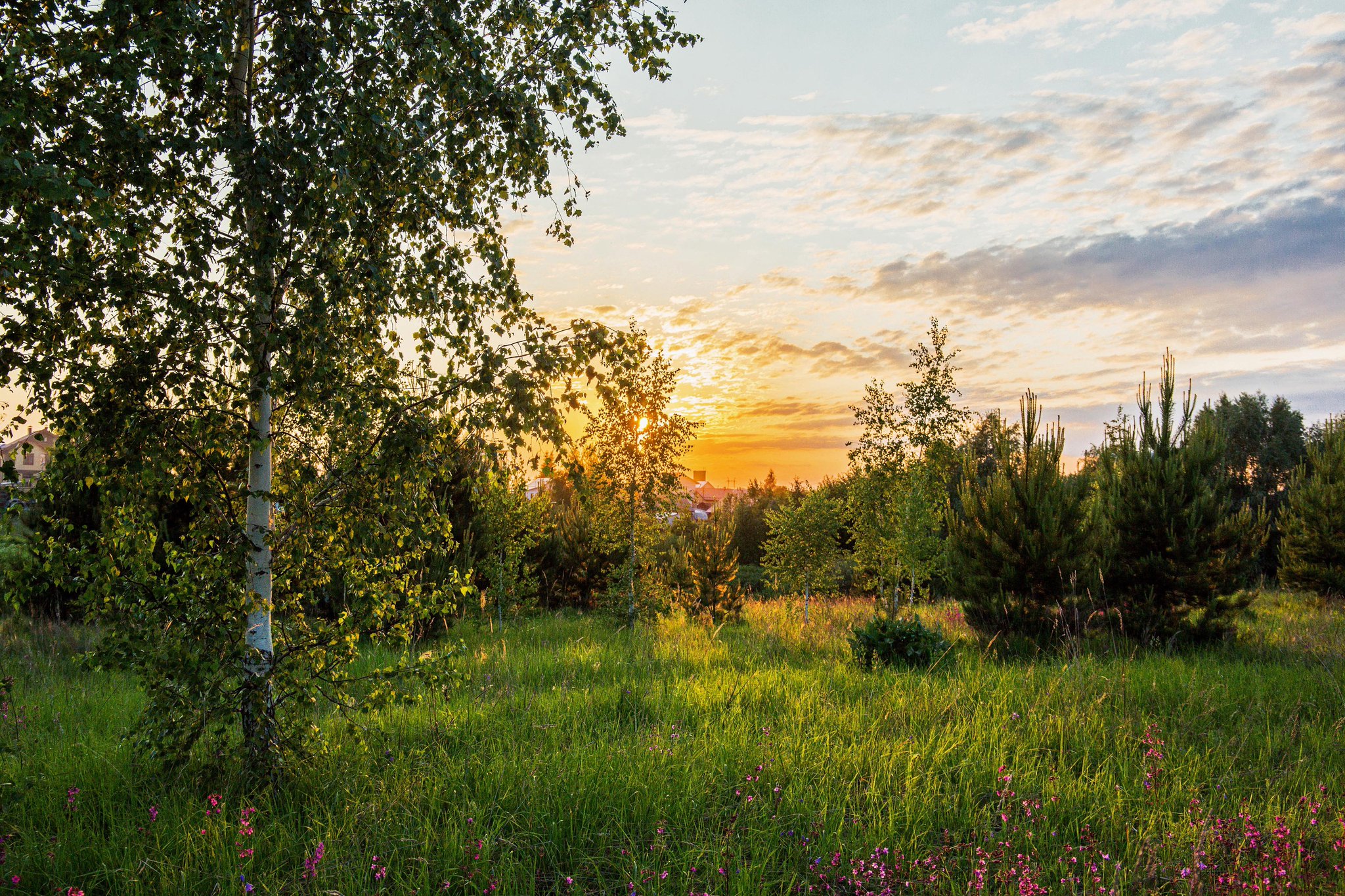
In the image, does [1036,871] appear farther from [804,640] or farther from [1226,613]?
[1226,613]

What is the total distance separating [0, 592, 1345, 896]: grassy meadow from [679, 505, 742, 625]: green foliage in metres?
7.83

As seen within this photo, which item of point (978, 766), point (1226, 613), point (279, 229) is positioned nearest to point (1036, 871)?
point (978, 766)

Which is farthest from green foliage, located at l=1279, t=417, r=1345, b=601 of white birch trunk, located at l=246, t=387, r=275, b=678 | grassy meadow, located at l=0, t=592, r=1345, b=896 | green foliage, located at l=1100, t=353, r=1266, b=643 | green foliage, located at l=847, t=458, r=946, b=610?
white birch trunk, located at l=246, t=387, r=275, b=678

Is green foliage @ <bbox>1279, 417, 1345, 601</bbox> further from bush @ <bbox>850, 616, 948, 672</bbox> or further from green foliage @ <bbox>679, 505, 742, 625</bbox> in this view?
bush @ <bbox>850, 616, 948, 672</bbox>

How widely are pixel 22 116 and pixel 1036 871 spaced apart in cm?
629

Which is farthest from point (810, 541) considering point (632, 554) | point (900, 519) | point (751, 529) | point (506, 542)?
point (751, 529)

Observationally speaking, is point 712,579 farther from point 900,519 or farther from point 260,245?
point 260,245

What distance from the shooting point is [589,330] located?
174 inches

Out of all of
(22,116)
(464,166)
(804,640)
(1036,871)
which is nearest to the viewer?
(22,116)

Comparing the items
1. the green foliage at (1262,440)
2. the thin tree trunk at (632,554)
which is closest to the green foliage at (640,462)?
the thin tree trunk at (632,554)

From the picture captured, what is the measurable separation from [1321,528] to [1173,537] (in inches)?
372

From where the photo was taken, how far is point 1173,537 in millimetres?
10820

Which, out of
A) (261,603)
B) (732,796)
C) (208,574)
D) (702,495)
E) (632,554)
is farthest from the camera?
(702,495)

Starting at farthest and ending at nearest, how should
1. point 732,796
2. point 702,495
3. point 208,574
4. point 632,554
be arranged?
point 702,495 < point 632,554 < point 732,796 < point 208,574
